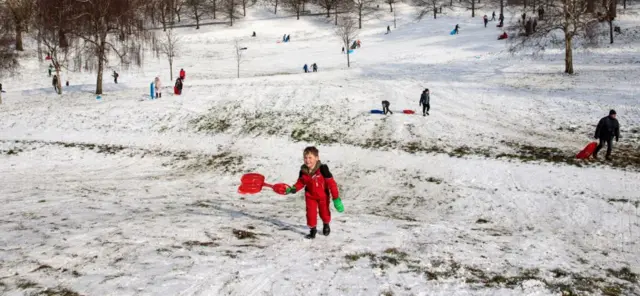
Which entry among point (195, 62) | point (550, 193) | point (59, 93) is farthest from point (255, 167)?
point (195, 62)

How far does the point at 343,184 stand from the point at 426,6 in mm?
80607

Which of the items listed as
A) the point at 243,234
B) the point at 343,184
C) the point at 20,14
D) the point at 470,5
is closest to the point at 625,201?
the point at 343,184

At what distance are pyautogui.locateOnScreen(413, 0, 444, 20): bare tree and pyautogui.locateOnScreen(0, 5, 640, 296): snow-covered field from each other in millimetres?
42126

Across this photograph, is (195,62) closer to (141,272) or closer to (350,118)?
(350,118)

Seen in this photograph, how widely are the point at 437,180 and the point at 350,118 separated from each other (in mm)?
9582

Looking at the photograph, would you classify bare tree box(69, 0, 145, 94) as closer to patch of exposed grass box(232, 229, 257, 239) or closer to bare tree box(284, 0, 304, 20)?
patch of exposed grass box(232, 229, 257, 239)

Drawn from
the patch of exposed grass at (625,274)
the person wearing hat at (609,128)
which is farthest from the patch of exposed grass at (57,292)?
the person wearing hat at (609,128)

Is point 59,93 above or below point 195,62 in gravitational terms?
below

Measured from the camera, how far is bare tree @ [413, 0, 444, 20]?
77806 mm

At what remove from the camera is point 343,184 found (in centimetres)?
1502

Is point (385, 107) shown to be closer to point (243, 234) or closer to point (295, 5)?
point (243, 234)

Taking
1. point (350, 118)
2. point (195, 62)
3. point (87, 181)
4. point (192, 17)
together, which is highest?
point (192, 17)

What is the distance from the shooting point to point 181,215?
10.1 metres

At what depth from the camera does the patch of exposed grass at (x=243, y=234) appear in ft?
27.0
